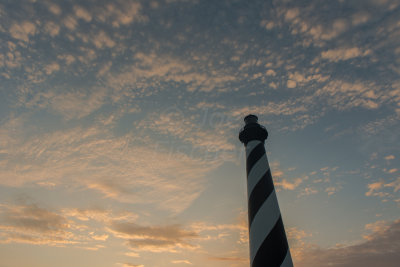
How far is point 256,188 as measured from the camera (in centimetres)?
1239

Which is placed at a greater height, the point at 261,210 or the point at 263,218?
the point at 261,210

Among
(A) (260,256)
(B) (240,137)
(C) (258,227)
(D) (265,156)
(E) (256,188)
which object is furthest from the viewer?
(B) (240,137)

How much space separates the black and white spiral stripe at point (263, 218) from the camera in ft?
34.4

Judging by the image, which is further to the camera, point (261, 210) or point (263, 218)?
Result: point (261, 210)

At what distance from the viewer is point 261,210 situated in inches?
457

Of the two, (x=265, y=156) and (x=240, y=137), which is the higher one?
(x=240, y=137)

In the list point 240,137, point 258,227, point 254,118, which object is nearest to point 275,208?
point 258,227

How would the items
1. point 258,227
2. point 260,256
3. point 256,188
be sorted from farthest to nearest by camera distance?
point 256,188 → point 258,227 → point 260,256

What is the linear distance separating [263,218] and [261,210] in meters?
0.37

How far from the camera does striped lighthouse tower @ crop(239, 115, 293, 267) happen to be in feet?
34.4

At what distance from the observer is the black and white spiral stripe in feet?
34.4

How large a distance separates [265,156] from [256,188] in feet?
6.53

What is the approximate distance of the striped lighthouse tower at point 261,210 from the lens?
10500 millimetres

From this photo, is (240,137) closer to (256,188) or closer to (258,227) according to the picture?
(256,188)
